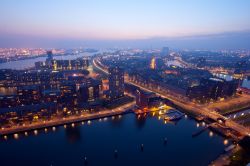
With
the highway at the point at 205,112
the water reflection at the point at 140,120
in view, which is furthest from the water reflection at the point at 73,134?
the highway at the point at 205,112

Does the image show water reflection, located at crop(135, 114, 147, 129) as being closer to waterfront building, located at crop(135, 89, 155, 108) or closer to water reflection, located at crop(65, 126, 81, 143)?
waterfront building, located at crop(135, 89, 155, 108)

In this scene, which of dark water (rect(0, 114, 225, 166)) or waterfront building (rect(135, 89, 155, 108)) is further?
waterfront building (rect(135, 89, 155, 108))

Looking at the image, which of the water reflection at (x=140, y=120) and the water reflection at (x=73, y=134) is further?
the water reflection at (x=140, y=120)

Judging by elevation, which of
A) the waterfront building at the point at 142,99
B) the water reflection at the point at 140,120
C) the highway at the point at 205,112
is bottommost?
the water reflection at the point at 140,120

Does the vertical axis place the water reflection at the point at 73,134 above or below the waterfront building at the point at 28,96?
below

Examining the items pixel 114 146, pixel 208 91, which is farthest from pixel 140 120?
pixel 208 91

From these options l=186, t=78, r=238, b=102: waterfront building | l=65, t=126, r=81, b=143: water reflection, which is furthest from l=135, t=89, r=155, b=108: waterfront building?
l=65, t=126, r=81, b=143: water reflection

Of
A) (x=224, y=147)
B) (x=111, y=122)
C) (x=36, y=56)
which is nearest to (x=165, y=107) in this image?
(x=111, y=122)

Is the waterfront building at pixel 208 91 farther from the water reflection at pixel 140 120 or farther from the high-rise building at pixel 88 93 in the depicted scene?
the high-rise building at pixel 88 93

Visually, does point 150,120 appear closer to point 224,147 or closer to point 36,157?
point 224,147
